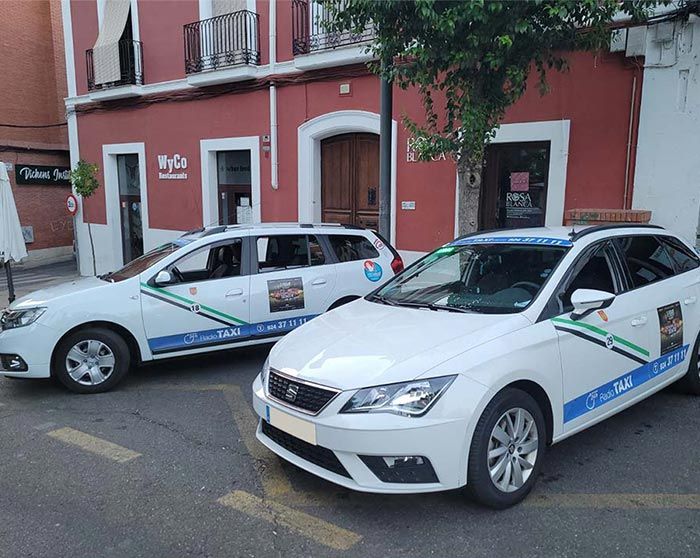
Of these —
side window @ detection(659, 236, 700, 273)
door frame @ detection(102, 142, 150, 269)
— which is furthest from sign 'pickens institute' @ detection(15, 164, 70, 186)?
side window @ detection(659, 236, 700, 273)

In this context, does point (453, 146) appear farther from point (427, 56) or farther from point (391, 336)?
point (391, 336)

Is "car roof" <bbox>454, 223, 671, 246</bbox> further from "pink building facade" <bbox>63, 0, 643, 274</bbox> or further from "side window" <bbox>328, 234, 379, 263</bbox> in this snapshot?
"pink building facade" <bbox>63, 0, 643, 274</bbox>

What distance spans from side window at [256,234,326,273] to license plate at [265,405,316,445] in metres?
2.94

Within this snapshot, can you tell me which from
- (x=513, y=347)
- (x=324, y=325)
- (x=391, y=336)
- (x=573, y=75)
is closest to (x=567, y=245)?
(x=513, y=347)

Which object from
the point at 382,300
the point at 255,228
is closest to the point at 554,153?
the point at 255,228

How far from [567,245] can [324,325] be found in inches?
70.5

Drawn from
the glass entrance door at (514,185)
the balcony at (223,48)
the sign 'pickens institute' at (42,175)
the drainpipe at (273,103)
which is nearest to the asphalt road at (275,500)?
the glass entrance door at (514,185)

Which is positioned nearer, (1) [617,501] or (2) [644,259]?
A: (1) [617,501]

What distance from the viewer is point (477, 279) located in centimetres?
423

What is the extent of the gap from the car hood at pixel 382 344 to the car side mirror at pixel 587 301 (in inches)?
14.6

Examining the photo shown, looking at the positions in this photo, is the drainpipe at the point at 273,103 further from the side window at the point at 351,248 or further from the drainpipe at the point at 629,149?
the drainpipe at the point at 629,149

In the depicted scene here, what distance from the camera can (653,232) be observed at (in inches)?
189

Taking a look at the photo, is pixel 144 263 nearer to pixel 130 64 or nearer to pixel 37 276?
pixel 130 64

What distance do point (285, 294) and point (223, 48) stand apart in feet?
25.2
